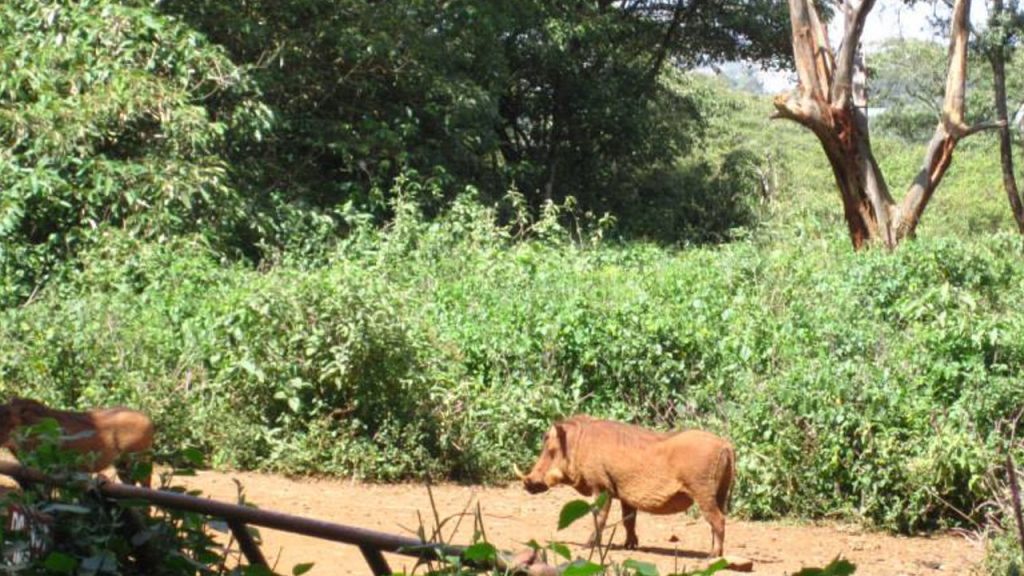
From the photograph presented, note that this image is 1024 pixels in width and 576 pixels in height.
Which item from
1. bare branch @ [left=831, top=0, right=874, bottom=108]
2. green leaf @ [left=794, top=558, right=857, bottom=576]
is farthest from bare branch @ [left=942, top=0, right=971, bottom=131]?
green leaf @ [left=794, top=558, right=857, bottom=576]

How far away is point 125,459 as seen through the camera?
10.9 ft

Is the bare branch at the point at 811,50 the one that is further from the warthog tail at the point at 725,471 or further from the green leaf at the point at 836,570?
the green leaf at the point at 836,570

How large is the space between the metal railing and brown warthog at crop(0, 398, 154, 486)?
11.2 feet

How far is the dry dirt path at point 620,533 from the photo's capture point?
7742mm

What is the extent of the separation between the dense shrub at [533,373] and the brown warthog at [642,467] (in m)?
1.61

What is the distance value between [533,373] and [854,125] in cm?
698

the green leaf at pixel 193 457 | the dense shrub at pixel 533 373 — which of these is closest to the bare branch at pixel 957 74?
the dense shrub at pixel 533 373

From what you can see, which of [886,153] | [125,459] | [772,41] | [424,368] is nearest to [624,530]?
[424,368]

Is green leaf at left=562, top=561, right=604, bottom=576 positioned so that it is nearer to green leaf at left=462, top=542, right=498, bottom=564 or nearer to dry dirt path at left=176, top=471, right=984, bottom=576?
green leaf at left=462, top=542, right=498, bottom=564

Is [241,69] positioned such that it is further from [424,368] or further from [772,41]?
[772,41]

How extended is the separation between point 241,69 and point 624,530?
25.0 feet

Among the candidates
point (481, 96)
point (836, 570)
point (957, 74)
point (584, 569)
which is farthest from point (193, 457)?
point (957, 74)

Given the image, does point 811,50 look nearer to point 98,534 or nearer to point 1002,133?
point 1002,133

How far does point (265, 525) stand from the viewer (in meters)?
2.63
